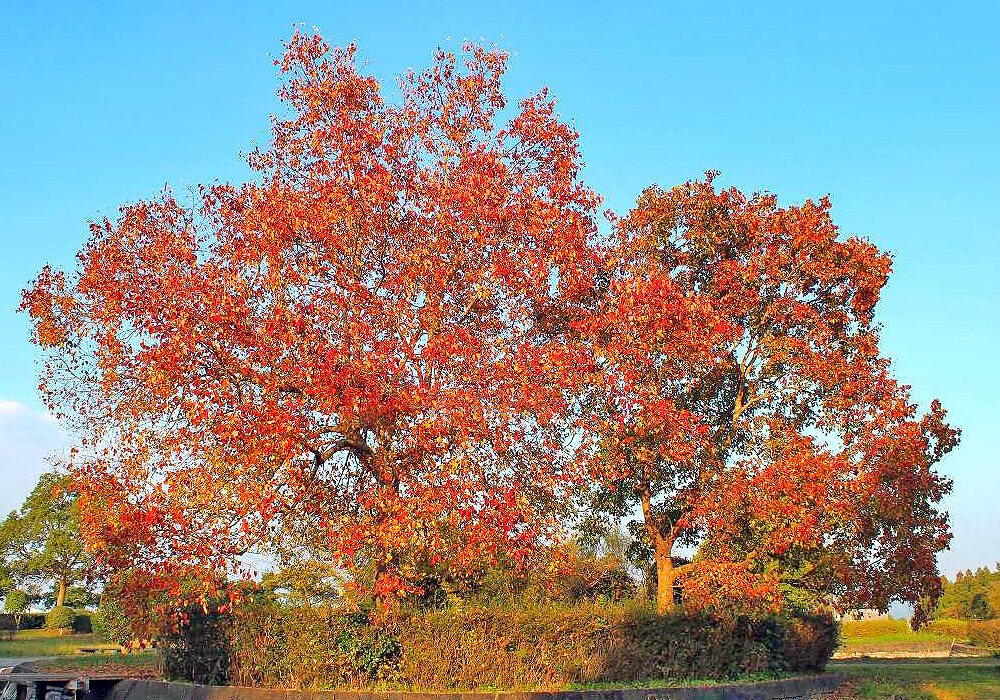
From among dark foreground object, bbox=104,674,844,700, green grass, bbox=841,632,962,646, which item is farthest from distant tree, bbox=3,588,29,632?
green grass, bbox=841,632,962,646

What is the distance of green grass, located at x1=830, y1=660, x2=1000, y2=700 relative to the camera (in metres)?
18.4

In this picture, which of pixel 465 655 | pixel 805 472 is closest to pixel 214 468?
pixel 465 655

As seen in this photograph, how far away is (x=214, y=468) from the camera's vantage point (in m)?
15.5

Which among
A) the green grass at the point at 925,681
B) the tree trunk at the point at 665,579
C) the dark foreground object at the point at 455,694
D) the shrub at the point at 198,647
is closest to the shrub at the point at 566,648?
the dark foreground object at the point at 455,694

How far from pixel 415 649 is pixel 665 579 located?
9.37 meters

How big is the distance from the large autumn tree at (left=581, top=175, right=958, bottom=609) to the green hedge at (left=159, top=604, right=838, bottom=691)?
162 inches

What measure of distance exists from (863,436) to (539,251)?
11240mm

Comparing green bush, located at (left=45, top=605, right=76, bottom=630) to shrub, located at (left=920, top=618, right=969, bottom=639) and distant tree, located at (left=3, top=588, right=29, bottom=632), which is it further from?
shrub, located at (left=920, top=618, right=969, bottom=639)

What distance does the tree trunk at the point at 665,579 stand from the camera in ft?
76.9

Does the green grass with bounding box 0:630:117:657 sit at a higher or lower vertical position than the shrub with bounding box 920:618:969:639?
higher

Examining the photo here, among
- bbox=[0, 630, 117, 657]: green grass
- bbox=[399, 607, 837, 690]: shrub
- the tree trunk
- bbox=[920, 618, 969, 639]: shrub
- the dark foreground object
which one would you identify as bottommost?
bbox=[920, 618, 969, 639]: shrub

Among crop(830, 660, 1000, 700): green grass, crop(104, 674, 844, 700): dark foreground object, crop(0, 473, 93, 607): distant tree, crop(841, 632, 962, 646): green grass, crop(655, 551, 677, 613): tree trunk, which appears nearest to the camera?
crop(104, 674, 844, 700): dark foreground object

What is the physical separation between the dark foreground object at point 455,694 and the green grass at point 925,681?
5.56 feet

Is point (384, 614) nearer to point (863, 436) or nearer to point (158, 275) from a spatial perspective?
point (158, 275)
